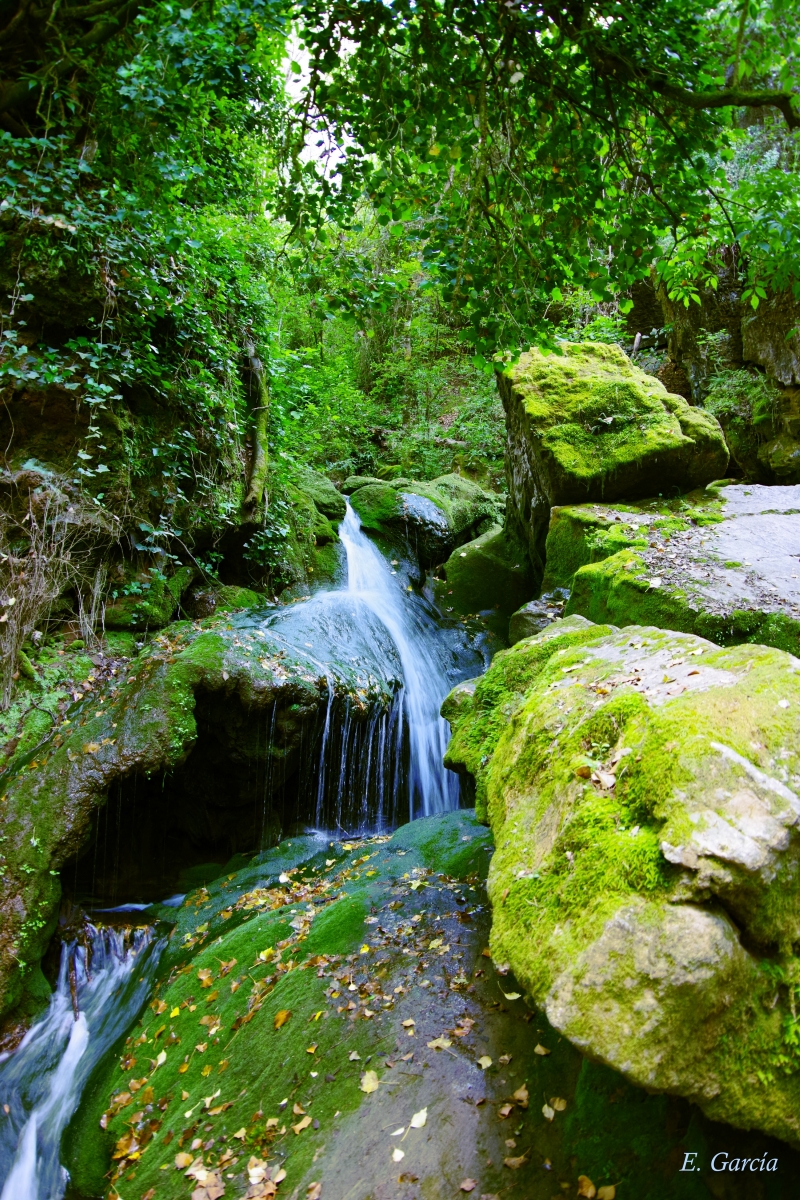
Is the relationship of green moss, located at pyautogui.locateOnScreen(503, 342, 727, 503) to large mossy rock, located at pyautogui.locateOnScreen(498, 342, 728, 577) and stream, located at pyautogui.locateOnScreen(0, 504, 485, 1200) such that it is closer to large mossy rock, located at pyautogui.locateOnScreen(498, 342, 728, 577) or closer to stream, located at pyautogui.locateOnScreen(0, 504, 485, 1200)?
large mossy rock, located at pyautogui.locateOnScreen(498, 342, 728, 577)

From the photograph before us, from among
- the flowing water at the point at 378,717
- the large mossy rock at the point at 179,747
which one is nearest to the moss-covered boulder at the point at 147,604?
the large mossy rock at the point at 179,747

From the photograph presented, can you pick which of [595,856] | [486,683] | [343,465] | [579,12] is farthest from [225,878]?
[343,465]

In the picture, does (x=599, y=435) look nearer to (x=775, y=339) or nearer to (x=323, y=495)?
(x=775, y=339)

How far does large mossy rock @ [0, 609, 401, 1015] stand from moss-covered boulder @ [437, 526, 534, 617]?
10.5 ft

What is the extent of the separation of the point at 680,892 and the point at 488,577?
10.0 m

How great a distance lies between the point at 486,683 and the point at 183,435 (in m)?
5.55

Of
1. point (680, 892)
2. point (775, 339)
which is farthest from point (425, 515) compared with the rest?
point (680, 892)

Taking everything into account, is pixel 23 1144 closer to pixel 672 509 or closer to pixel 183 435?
pixel 183 435

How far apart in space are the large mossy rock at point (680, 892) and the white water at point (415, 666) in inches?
216

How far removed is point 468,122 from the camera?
4094mm

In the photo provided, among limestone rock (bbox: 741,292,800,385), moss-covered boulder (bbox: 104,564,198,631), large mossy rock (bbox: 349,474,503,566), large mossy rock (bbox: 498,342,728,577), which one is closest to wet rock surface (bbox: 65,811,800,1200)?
moss-covered boulder (bbox: 104,564,198,631)

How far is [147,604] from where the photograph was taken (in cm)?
808

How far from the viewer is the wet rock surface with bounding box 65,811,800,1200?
2.67 metres

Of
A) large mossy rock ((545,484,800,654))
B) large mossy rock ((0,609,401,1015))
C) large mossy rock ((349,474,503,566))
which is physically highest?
large mossy rock ((349,474,503,566))
